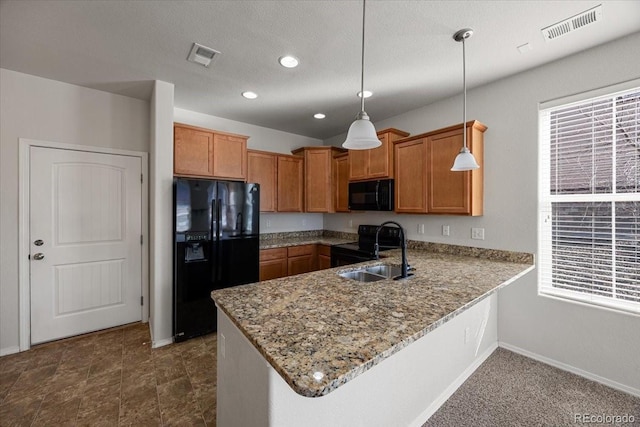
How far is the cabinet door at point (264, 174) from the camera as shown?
155 inches

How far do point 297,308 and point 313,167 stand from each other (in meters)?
3.27

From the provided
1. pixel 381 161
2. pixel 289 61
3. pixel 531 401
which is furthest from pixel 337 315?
pixel 381 161

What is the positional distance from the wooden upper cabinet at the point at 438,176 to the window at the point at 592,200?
529 millimetres

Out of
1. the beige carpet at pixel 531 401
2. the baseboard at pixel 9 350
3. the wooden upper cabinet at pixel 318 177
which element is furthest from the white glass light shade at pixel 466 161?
the baseboard at pixel 9 350

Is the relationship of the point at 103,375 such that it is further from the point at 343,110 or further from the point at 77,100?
the point at 343,110

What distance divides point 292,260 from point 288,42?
2.79 m

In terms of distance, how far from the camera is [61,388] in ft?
6.84

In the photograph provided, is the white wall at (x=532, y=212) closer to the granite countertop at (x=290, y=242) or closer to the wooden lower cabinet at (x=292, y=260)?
the granite countertop at (x=290, y=242)

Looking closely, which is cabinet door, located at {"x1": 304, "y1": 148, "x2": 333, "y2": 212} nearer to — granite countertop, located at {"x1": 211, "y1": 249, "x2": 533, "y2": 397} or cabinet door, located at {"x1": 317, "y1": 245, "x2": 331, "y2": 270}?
cabinet door, located at {"x1": 317, "y1": 245, "x2": 331, "y2": 270}

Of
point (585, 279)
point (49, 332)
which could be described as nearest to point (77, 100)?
point (49, 332)

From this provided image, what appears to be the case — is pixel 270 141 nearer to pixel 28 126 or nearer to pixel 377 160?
pixel 377 160

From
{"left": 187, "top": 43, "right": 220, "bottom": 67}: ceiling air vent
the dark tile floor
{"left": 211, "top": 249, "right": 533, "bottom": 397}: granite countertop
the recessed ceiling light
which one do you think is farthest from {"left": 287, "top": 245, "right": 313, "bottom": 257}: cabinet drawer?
{"left": 187, "top": 43, "right": 220, "bottom": 67}: ceiling air vent

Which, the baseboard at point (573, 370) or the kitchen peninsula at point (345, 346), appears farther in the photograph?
the baseboard at point (573, 370)

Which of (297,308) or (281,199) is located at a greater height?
(281,199)
